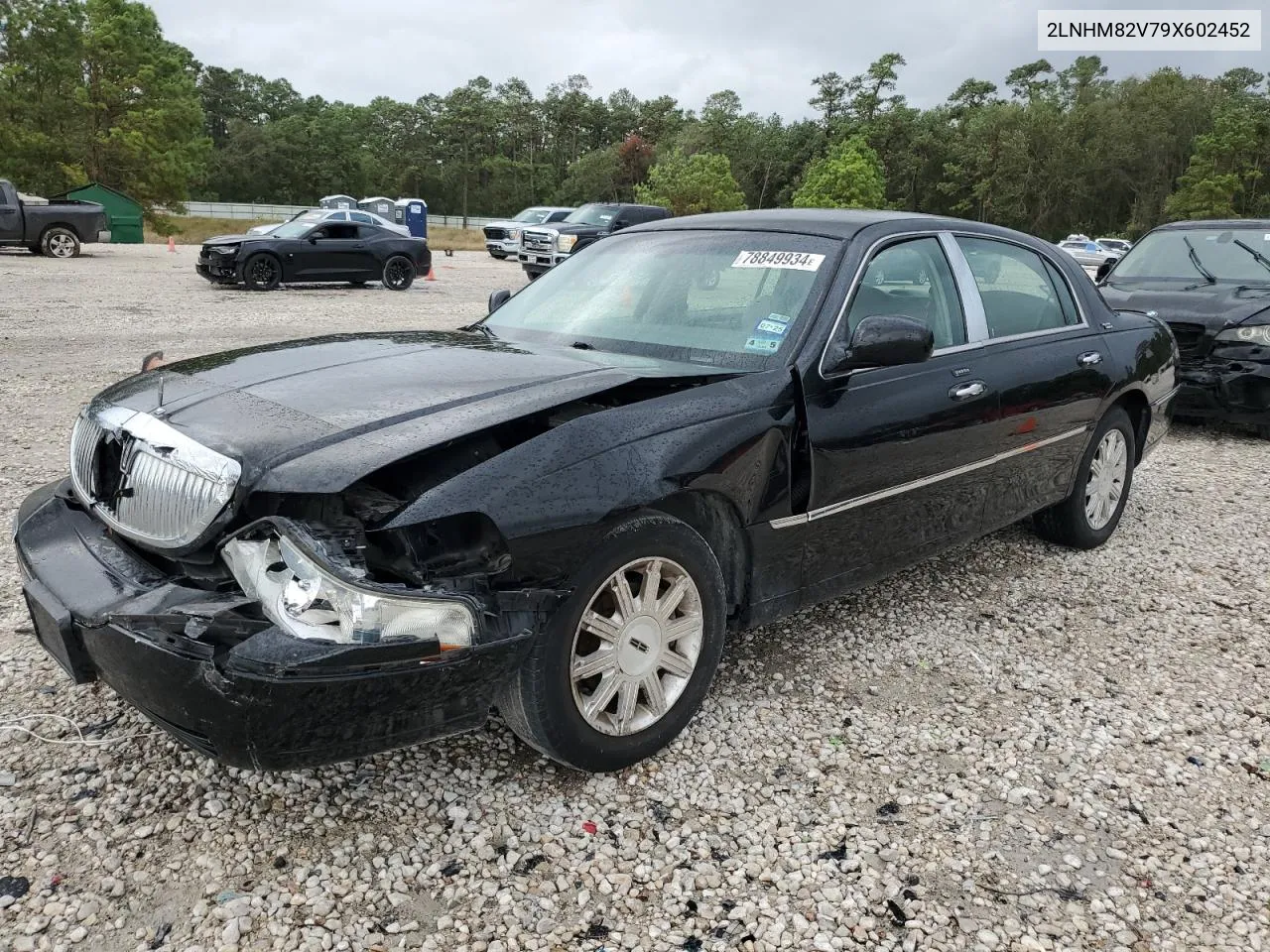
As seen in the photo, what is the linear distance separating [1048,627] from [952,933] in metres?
2.07

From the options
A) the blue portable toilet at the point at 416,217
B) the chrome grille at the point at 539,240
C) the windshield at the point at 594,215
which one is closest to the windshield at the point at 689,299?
the chrome grille at the point at 539,240

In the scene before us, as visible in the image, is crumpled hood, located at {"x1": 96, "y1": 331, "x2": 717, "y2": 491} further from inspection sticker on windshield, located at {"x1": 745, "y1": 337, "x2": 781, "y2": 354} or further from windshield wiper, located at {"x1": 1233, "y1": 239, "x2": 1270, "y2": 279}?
windshield wiper, located at {"x1": 1233, "y1": 239, "x2": 1270, "y2": 279}

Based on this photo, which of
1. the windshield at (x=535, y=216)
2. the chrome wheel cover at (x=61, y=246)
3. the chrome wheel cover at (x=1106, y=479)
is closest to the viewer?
→ the chrome wheel cover at (x=1106, y=479)

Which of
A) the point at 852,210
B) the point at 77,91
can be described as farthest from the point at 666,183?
the point at 852,210

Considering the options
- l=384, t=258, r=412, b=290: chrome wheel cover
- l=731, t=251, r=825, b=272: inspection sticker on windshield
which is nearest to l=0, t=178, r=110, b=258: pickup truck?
l=384, t=258, r=412, b=290: chrome wheel cover

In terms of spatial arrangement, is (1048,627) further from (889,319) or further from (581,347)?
(581,347)

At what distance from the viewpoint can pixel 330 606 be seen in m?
2.21

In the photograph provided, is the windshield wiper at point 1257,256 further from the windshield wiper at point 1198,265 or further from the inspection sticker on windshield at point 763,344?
the inspection sticker on windshield at point 763,344

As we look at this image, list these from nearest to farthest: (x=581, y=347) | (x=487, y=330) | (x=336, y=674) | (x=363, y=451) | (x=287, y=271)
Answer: (x=336, y=674), (x=363, y=451), (x=581, y=347), (x=487, y=330), (x=287, y=271)

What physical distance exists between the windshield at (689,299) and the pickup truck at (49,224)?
21475mm

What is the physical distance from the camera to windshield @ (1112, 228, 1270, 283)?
819cm

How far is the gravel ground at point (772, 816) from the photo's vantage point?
225 cm

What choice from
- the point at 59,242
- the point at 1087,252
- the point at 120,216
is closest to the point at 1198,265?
the point at 59,242

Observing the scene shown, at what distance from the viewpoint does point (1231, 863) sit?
2527mm
